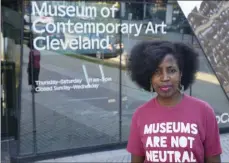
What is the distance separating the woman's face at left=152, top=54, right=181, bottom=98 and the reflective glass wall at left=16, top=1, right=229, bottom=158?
11.1 ft

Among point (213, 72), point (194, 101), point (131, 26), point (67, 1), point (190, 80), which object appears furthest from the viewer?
Answer: point (213, 72)

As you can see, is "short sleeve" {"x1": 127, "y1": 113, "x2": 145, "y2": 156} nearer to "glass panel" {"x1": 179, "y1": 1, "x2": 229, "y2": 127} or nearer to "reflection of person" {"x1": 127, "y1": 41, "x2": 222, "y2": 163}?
"reflection of person" {"x1": 127, "y1": 41, "x2": 222, "y2": 163}

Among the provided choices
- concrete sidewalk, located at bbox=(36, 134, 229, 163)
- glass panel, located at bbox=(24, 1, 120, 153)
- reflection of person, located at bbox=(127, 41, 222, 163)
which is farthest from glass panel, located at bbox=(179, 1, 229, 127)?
reflection of person, located at bbox=(127, 41, 222, 163)

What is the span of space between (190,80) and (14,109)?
442 centimetres

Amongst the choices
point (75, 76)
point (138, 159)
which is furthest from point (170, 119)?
point (75, 76)

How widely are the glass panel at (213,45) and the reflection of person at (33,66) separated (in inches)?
105

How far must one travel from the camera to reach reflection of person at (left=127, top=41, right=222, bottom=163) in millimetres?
1852

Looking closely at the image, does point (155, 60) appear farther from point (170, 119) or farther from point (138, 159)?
point (138, 159)

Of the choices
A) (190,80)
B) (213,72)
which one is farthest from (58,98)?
(190,80)

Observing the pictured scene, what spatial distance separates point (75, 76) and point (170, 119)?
4000 millimetres

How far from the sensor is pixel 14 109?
601cm

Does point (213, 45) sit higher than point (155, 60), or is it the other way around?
point (213, 45)

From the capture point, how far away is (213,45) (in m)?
6.59

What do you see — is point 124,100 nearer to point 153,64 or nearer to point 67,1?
point 67,1
